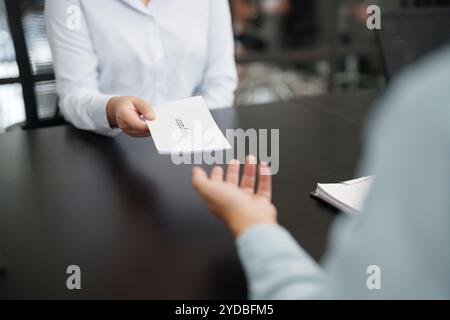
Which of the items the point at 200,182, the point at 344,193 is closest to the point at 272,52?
the point at 344,193

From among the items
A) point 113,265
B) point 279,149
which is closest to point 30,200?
point 113,265

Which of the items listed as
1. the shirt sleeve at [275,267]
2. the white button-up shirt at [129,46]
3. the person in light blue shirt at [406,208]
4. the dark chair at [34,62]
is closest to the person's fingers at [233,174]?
the shirt sleeve at [275,267]

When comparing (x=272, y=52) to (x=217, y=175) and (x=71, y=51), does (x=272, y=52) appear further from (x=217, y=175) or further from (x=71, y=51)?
(x=217, y=175)

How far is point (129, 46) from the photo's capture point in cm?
118

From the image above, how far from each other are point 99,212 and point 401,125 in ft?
1.69

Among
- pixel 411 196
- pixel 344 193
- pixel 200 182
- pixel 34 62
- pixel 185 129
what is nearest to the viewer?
pixel 411 196

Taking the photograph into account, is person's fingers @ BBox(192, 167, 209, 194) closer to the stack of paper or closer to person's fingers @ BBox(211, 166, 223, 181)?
person's fingers @ BBox(211, 166, 223, 181)

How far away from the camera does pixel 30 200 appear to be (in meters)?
0.74

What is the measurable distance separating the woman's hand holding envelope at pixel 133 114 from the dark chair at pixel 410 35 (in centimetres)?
80

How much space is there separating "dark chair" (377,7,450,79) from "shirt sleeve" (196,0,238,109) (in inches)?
17.6

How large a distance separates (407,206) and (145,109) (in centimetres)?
64

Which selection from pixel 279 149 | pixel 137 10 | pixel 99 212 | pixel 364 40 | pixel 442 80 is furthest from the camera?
pixel 364 40

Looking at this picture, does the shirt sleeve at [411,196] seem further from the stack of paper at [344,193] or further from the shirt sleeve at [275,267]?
the stack of paper at [344,193]

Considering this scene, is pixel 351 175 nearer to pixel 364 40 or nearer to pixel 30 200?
pixel 30 200
